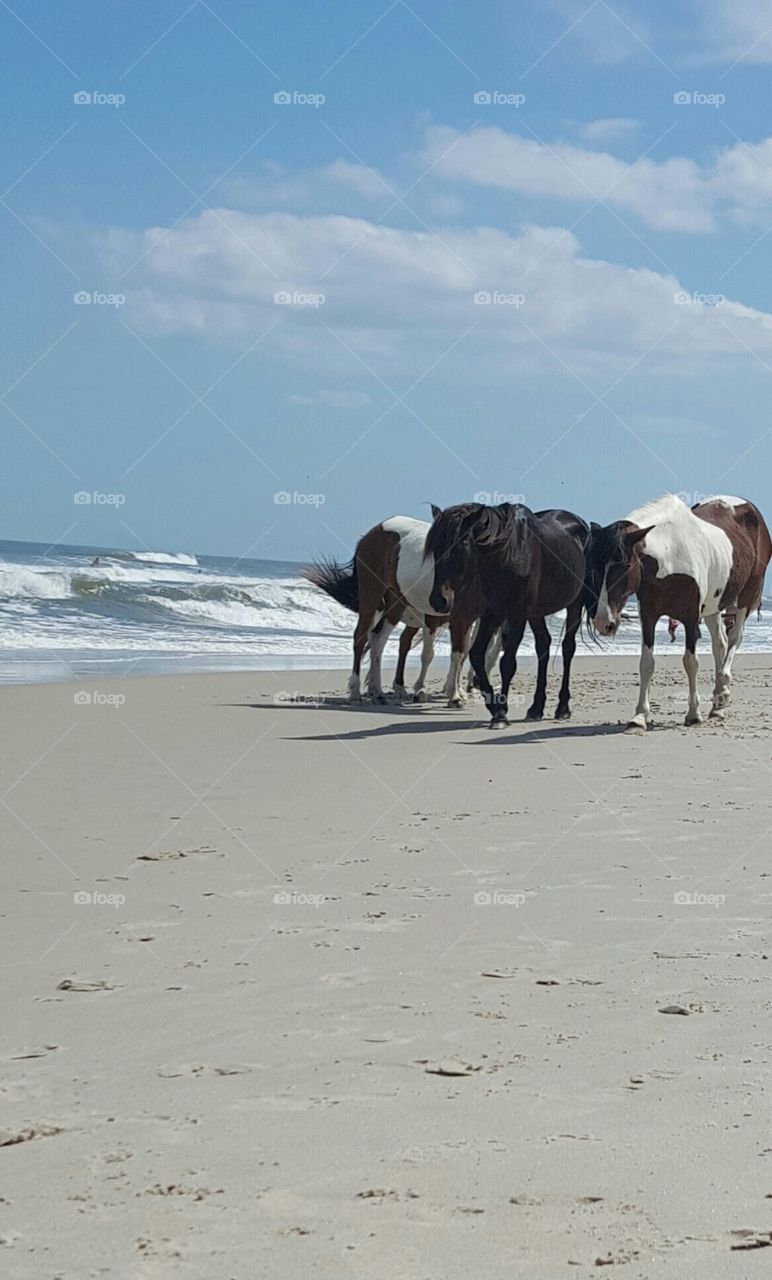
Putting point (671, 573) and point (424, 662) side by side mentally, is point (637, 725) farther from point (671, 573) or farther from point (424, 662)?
point (424, 662)

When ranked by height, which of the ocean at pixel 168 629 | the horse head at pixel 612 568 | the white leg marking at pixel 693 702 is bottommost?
the ocean at pixel 168 629

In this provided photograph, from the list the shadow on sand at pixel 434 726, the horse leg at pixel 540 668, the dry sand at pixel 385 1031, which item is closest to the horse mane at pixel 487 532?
the horse leg at pixel 540 668

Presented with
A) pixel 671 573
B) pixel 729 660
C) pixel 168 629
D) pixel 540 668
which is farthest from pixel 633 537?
pixel 168 629

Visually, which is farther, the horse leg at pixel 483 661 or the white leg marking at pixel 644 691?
the horse leg at pixel 483 661

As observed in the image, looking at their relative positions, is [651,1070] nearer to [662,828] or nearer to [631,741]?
[662,828]

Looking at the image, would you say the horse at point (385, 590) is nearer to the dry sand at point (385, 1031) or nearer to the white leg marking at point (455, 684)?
the white leg marking at point (455, 684)

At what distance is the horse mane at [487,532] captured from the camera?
448 inches

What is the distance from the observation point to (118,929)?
4.76 meters

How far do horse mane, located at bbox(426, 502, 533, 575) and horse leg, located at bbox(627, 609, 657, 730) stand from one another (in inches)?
43.3

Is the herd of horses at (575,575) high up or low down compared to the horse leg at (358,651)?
up

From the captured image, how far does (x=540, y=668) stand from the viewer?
40.9 feet

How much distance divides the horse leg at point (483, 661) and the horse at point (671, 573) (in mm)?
846

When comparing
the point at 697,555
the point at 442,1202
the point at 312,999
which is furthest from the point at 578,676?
the point at 442,1202

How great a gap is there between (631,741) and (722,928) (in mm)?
5528
